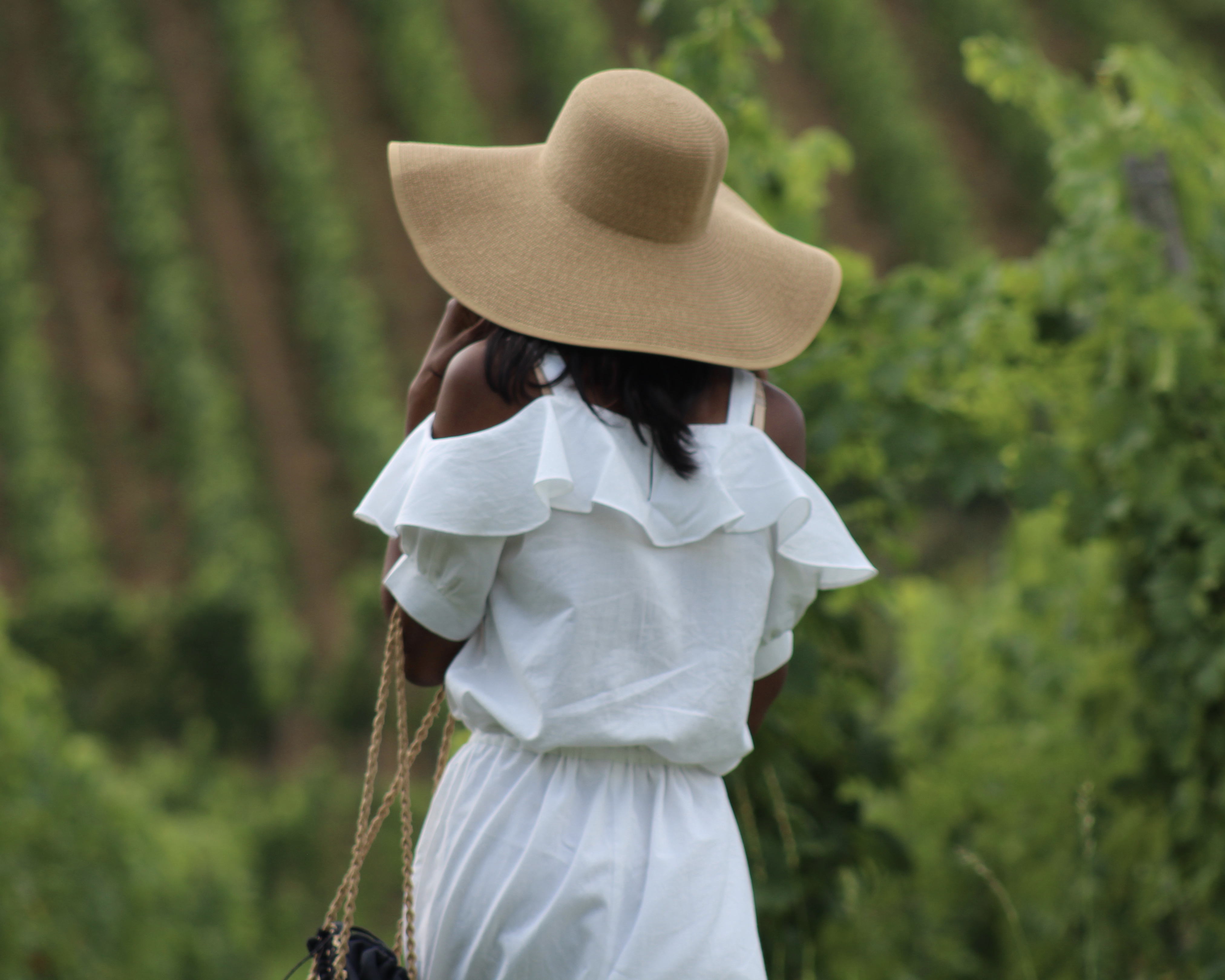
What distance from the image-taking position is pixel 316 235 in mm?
14828

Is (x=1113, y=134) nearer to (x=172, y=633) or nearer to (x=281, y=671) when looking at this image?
(x=172, y=633)

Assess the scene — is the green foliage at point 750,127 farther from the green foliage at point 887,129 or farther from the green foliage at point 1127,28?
the green foliage at point 1127,28

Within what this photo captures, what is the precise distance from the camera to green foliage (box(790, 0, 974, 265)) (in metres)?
16.9

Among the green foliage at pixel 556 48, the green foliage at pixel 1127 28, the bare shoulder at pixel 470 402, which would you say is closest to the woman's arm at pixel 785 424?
the bare shoulder at pixel 470 402

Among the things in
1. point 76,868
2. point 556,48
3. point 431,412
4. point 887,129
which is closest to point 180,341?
point 556,48

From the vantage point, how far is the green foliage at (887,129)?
664 inches

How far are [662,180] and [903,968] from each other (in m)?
2.44

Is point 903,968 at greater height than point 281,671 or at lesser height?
greater

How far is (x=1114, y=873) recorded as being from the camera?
9.16 ft

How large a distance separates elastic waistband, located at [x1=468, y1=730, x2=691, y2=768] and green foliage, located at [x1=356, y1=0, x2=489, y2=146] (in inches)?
582

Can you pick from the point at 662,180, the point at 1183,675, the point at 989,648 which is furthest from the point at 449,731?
the point at 989,648

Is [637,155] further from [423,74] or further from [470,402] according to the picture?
[423,74]

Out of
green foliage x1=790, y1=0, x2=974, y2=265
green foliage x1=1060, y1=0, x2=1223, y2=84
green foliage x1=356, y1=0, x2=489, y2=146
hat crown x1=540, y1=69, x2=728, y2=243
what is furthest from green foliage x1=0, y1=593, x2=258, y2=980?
green foliage x1=1060, y1=0, x2=1223, y2=84

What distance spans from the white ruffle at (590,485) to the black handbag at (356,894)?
17cm
